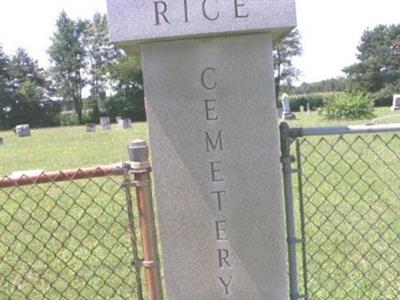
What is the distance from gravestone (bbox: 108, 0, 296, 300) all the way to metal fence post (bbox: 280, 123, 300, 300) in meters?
0.24

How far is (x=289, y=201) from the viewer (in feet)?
8.75

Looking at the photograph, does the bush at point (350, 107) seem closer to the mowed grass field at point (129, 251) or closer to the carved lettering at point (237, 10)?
the mowed grass field at point (129, 251)

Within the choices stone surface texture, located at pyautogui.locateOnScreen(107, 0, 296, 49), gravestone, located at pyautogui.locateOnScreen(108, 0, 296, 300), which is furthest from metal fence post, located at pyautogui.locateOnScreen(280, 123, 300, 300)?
stone surface texture, located at pyautogui.locateOnScreen(107, 0, 296, 49)

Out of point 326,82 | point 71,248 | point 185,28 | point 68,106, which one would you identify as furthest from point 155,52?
point 326,82

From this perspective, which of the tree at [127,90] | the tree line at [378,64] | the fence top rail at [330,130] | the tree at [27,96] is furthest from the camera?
the tree line at [378,64]

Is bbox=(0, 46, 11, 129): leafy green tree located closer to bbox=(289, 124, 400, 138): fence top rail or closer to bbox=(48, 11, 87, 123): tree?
bbox=(48, 11, 87, 123): tree

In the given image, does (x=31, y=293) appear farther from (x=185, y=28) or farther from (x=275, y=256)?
(x=185, y=28)

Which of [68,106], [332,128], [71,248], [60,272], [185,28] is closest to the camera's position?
[185,28]

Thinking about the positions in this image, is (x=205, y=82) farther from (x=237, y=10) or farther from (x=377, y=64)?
(x=377, y=64)

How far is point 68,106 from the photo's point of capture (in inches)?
2825

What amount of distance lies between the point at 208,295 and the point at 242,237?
1.04 ft

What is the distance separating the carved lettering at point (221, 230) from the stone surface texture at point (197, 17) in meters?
0.84

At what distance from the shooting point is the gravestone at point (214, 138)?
2.09 metres

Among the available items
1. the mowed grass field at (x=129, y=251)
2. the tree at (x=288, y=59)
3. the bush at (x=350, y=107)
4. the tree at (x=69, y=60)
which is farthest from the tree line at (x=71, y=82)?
the mowed grass field at (x=129, y=251)
